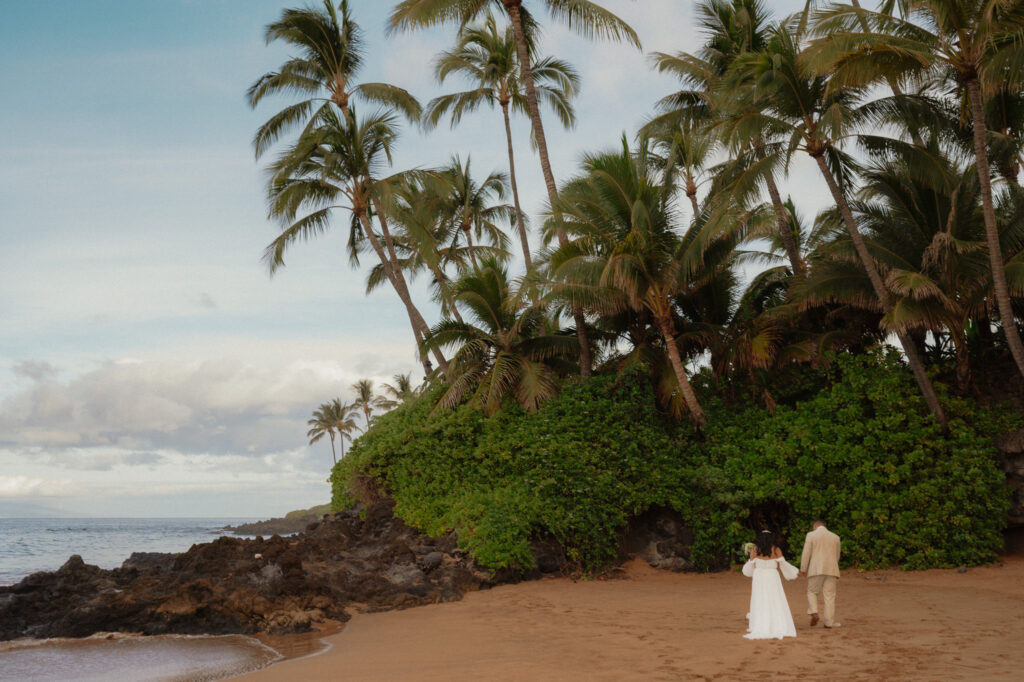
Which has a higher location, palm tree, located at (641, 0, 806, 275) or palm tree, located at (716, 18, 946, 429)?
palm tree, located at (641, 0, 806, 275)

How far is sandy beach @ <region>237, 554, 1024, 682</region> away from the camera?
7.32 meters

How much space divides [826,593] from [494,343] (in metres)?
10.0

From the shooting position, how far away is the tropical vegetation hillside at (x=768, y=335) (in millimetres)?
13688

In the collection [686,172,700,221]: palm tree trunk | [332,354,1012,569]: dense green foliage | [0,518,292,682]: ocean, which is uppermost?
[686,172,700,221]: palm tree trunk

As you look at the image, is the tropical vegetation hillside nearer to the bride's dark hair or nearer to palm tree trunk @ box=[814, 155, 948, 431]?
palm tree trunk @ box=[814, 155, 948, 431]

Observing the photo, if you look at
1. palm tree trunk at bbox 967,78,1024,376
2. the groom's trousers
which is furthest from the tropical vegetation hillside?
the groom's trousers

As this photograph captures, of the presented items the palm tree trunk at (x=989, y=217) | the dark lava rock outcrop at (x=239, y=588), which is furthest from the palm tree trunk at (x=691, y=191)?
the dark lava rock outcrop at (x=239, y=588)

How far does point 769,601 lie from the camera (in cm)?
867

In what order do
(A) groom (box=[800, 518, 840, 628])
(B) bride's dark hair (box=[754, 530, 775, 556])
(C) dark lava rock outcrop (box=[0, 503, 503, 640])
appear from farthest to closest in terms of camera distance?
(C) dark lava rock outcrop (box=[0, 503, 503, 640]) < (A) groom (box=[800, 518, 840, 628]) < (B) bride's dark hair (box=[754, 530, 775, 556])

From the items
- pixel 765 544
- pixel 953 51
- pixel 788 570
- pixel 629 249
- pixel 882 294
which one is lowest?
pixel 788 570

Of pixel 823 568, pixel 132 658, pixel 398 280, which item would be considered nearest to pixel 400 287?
pixel 398 280

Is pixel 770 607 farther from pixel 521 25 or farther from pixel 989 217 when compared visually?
pixel 521 25

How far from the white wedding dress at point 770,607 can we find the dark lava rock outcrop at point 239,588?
20.2 feet

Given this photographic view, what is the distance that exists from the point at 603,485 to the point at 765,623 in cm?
620
